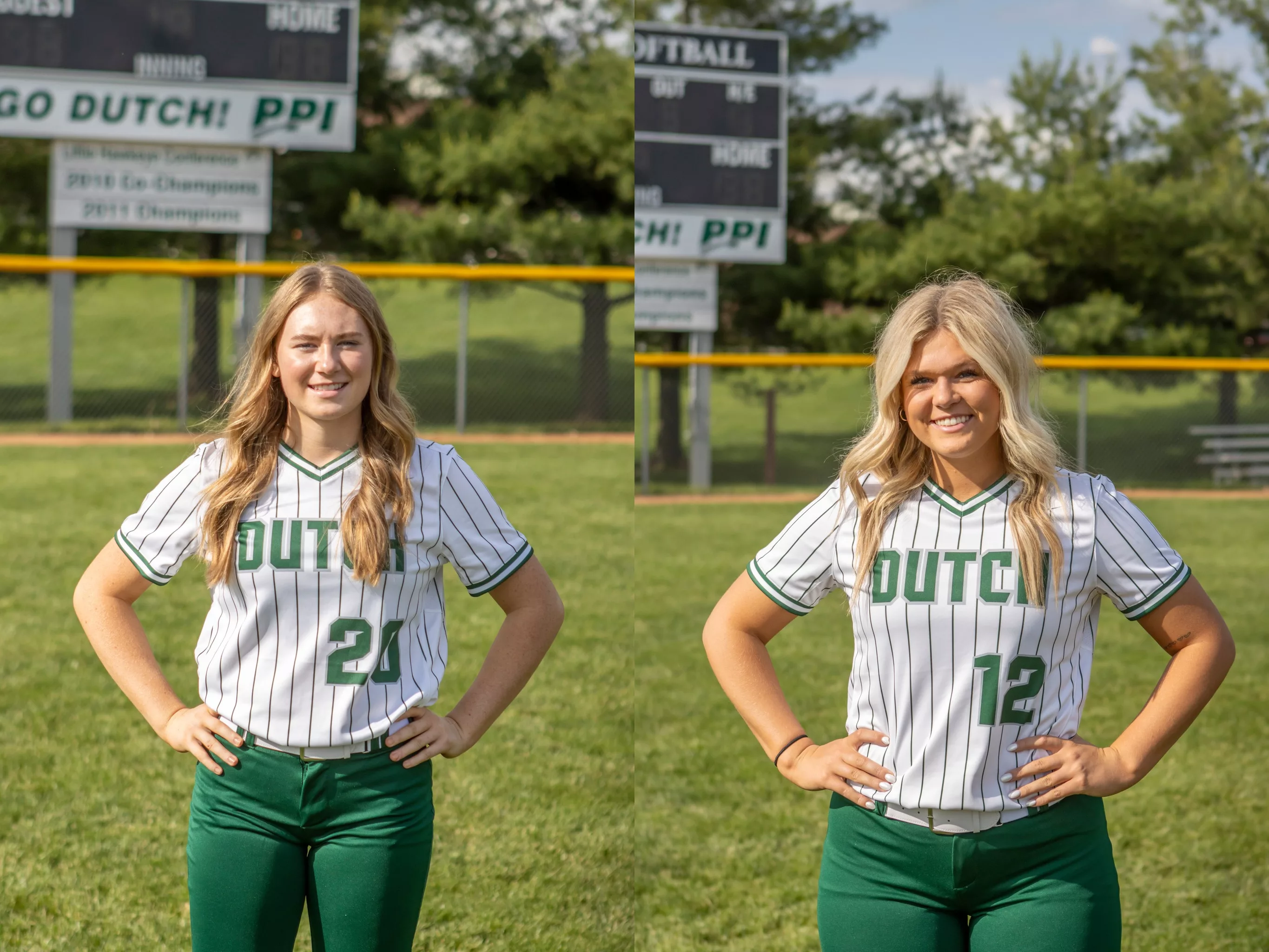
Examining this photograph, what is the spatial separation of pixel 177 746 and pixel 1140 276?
639 inches

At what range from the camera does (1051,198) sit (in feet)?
50.9

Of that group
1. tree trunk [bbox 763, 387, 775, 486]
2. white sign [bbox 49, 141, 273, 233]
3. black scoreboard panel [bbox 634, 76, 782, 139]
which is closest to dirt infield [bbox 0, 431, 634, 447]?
tree trunk [bbox 763, 387, 775, 486]

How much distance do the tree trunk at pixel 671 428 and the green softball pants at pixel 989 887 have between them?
11.2 m

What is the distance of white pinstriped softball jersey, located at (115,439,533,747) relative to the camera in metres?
1.67

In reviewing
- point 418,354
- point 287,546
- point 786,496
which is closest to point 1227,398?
point 786,496

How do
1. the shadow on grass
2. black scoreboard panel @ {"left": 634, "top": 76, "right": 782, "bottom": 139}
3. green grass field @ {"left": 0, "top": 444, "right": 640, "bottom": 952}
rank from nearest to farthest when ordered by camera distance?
1. green grass field @ {"left": 0, "top": 444, "right": 640, "bottom": 952}
2. the shadow on grass
3. black scoreboard panel @ {"left": 634, "top": 76, "right": 782, "bottom": 139}

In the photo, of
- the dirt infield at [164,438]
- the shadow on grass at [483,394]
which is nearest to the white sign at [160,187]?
the shadow on grass at [483,394]

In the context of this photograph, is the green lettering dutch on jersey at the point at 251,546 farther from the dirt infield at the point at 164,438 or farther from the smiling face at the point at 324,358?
the dirt infield at the point at 164,438

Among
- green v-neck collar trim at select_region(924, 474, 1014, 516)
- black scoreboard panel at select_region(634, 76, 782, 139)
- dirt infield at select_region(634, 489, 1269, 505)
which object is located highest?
black scoreboard panel at select_region(634, 76, 782, 139)

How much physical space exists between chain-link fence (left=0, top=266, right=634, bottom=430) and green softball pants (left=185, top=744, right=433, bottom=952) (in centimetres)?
786

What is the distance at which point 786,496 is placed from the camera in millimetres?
11938

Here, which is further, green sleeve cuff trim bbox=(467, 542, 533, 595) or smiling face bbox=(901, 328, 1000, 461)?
green sleeve cuff trim bbox=(467, 542, 533, 595)

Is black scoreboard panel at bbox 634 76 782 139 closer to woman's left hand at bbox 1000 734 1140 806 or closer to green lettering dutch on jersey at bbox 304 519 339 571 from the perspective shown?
green lettering dutch on jersey at bbox 304 519 339 571

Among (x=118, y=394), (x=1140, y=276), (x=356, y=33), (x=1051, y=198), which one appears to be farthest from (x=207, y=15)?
(x=1140, y=276)
